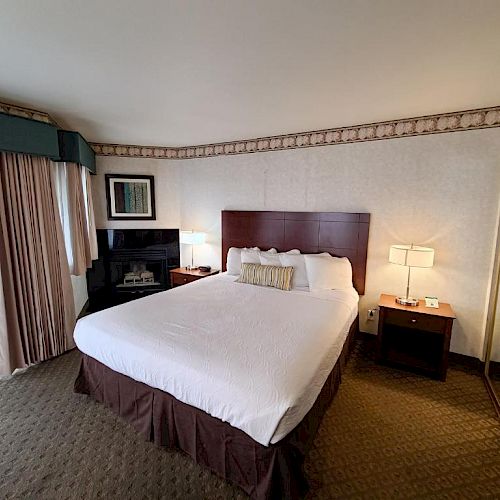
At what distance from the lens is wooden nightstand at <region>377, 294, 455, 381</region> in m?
2.72

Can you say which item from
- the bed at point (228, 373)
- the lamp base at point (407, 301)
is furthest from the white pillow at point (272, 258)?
the lamp base at point (407, 301)

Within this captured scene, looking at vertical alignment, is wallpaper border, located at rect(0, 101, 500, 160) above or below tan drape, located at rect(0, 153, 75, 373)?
above

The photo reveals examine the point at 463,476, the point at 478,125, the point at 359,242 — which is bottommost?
the point at 463,476

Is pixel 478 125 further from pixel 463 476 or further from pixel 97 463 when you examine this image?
pixel 97 463

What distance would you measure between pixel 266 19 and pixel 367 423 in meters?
2.85

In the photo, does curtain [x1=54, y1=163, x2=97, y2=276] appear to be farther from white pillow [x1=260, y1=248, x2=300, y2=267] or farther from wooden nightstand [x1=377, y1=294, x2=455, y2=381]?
wooden nightstand [x1=377, y1=294, x2=455, y2=381]

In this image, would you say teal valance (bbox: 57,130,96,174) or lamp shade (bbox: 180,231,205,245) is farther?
lamp shade (bbox: 180,231,205,245)

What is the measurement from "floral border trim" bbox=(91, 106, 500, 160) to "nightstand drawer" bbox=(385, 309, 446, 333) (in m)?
1.94

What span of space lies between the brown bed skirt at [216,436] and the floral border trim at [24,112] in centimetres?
253

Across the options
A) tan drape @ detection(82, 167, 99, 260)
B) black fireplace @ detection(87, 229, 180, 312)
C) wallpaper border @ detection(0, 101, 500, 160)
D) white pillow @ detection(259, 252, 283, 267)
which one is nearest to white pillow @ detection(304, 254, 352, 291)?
white pillow @ detection(259, 252, 283, 267)

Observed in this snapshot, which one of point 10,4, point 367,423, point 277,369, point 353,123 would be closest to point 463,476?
point 367,423

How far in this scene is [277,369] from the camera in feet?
5.31

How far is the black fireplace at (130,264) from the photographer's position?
4574 millimetres

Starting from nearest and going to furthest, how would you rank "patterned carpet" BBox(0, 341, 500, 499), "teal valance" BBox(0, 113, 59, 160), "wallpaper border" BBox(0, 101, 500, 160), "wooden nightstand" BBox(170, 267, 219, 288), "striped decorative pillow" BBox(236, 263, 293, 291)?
"patterned carpet" BBox(0, 341, 500, 499) < "teal valance" BBox(0, 113, 59, 160) < "wallpaper border" BBox(0, 101, 500, 160) < "striped decorative pillow" BBox(236, 263, 293, 291) < "wooden nightstand" BBox(170, 267, 219, 288)
